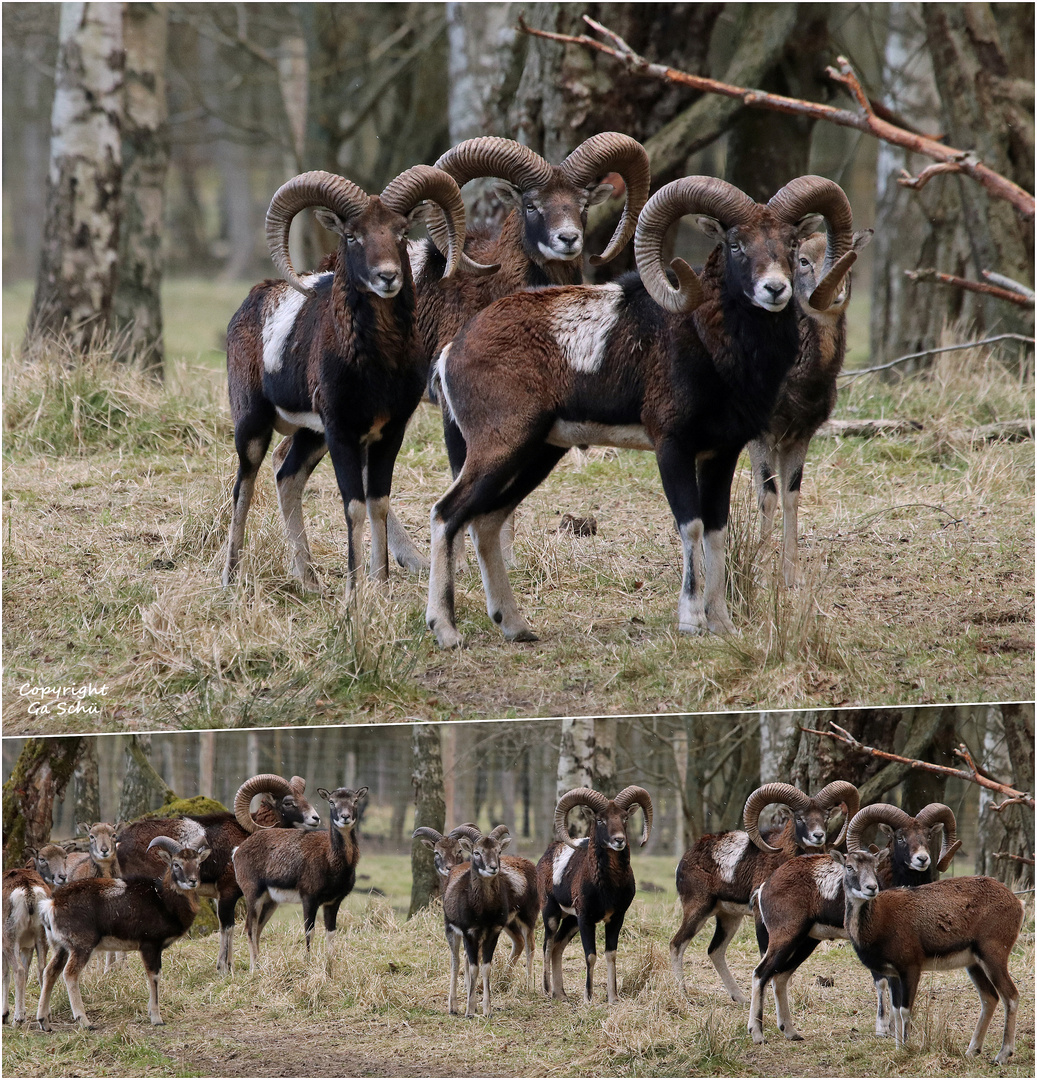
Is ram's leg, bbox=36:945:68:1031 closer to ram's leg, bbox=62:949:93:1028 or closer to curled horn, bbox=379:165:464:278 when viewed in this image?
ram's leg, bbox=62:949:93:1028

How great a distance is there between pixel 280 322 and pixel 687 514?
292 centimetres

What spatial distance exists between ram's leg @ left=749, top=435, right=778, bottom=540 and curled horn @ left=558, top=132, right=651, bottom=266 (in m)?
1.64

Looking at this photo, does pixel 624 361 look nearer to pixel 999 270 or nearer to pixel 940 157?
pixel 940 157

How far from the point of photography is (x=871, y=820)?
8.66 metres

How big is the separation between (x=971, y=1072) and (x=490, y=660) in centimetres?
343

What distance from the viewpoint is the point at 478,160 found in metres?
8.94

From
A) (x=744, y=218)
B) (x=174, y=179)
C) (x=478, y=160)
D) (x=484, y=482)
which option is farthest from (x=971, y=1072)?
(x=174, y=179)

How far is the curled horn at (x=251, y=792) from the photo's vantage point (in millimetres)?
10328

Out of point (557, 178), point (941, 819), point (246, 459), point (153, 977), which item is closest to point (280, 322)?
point (246, 459)

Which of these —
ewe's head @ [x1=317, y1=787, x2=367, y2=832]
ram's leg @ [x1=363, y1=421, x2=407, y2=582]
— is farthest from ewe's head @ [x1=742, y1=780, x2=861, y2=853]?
ram's leg @ [x1=363, y1=421, x2=407, y2=582]

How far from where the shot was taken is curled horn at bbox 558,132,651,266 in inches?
352

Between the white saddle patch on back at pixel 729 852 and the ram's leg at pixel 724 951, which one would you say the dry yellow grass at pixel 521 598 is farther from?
the ram's leg at pixel 724 951

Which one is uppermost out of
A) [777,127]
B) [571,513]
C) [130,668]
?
[777,127]

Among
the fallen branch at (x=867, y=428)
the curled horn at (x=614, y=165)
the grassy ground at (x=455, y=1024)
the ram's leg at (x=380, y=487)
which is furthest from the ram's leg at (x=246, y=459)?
the fallen branch at (x=867, y=428)
